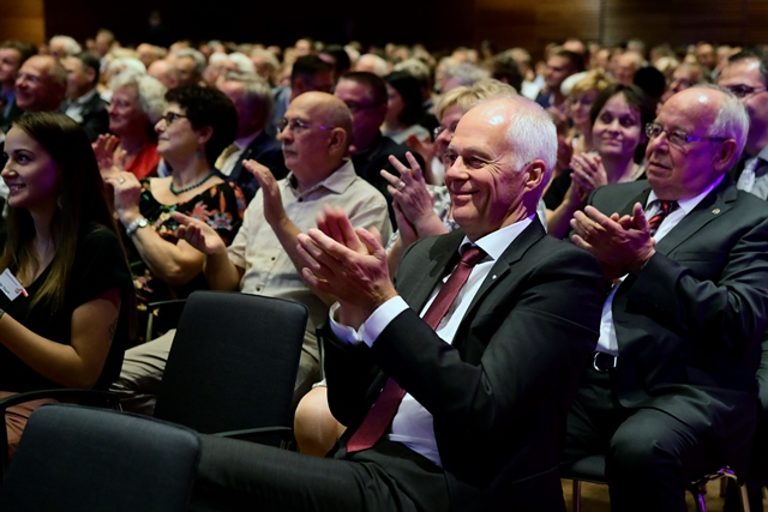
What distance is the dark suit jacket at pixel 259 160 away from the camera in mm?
4789

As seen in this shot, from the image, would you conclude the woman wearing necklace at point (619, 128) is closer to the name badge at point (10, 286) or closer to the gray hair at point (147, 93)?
the name badge at point (10, 286)

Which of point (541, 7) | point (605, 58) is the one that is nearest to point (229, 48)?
point (605, 58)

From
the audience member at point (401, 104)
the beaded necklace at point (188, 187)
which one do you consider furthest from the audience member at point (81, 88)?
the beaded necklace at point (188, 187)

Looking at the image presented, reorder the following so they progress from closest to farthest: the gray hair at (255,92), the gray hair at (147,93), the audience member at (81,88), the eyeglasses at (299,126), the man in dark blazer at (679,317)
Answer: the man in dark blazer at (679,317)
the eyeglasses at (299,126)
the gray hair at (147,93)
the gray hair at (255,92)
the audience member at (81,88)

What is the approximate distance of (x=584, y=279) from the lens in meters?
2.12

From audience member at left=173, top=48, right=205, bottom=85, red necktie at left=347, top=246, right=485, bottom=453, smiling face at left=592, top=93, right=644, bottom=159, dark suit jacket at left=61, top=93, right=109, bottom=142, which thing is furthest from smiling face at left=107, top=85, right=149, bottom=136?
red necktie at left=347, top=246, right=485, bottom=453

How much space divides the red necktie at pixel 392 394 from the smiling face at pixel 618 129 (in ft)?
6.27

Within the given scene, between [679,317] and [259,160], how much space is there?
274 cm

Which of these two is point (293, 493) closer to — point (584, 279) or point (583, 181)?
point (584, 279)

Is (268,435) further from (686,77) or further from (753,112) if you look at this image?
(686,77)

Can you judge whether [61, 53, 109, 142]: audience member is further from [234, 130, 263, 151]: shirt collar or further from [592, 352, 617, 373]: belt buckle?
[592, 352, 617, 373]: belt buckle

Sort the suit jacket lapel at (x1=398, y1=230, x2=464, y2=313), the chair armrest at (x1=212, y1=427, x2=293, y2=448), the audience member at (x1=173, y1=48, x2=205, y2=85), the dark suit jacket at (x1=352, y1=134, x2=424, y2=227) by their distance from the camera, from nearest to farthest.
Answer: the suit jacket lapel at (x1=398, y1=230, x2=464, y2=313) → the chair armrest at (x1=212, y1=427, x2=293, y2=448) → the dark suit jacket at (x1=352, y1=134, x2=424, y2=227) → the audience member at (x1=173, y1=48, x2=205, y2=85)

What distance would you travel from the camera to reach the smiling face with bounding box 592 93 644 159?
4.00 metres

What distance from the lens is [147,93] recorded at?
513 cm
